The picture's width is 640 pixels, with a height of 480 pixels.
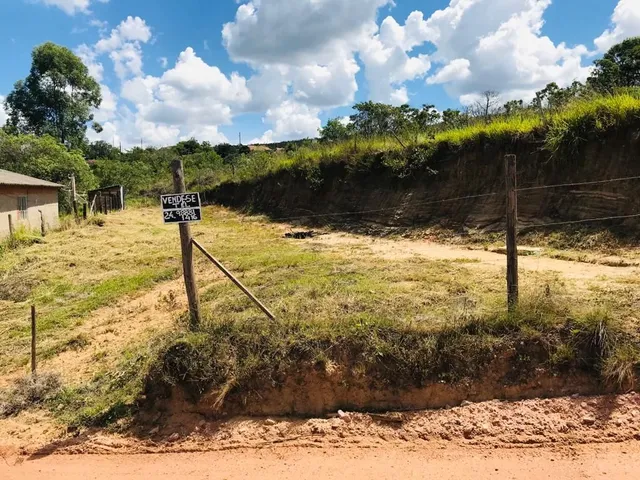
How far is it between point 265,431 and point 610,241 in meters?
6.86

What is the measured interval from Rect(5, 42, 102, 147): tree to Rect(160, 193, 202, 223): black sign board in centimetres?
3168

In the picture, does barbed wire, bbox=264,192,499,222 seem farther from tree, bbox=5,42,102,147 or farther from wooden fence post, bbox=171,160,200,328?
tree, bbox=5,42,102,147

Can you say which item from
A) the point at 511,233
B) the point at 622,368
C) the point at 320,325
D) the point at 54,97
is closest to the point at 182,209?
the point at 320,325

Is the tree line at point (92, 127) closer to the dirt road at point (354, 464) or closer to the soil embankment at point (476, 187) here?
the soil embankment at point (476, 187)

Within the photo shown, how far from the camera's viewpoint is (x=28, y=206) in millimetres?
18109

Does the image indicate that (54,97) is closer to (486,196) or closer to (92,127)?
(92,127)

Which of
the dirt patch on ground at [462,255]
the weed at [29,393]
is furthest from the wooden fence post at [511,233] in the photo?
the weed at [29,393]

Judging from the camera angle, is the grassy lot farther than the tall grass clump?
No

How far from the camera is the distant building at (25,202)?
1627cm

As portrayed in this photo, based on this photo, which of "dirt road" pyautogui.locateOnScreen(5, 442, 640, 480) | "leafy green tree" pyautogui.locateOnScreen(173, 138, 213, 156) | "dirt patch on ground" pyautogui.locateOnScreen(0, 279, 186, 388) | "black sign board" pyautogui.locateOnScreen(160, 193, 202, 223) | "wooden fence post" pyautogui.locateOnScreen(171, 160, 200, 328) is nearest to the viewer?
"dirt road" pyautogui.locateOnScreen(5, 442, 640, 480)

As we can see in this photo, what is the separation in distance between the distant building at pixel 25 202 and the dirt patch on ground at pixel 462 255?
39.4 feet

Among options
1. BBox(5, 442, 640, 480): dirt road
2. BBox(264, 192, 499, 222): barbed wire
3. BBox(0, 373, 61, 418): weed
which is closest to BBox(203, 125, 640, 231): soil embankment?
BBox(264, 192, 499, 222): barbed wire

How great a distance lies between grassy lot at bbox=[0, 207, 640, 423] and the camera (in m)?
4.23

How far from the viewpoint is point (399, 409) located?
418 cm
